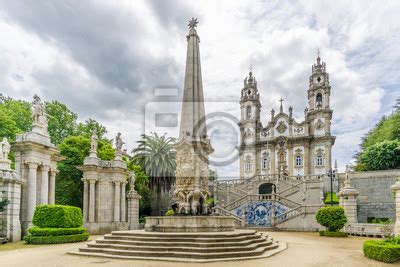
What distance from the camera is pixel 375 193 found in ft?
118

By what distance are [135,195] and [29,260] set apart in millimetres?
18738

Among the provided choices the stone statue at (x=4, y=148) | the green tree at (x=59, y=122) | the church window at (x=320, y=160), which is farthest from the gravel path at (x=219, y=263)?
the church window at (x=320, y=160)

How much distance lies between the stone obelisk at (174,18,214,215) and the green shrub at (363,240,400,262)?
7.15m

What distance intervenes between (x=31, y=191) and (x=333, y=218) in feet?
64.5

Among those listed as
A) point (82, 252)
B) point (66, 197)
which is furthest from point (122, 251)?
point (66, 197)

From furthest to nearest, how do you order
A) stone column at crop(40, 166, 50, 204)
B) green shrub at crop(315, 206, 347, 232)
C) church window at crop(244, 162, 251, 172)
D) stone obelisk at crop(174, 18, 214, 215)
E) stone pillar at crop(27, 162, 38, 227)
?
church window at crop(244, 162, 251, 172), green shrub at crop(315, 206, 347, 232), stone column at crop(40, 166, 50, 204), stone pillar at crop(27, 162, 38, 227), stone obelisk at crop(174, 18, 214, 215)

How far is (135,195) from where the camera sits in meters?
31.5

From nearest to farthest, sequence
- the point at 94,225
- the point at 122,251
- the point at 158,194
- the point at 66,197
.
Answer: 1. the point at 122,251
2. the point at 94,225
3. the point at 66,197
4. the point at 158,194

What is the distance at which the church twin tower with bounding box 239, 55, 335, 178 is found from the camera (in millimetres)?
59281

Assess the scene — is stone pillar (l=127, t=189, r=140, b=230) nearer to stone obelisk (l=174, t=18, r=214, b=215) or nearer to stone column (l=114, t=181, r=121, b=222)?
stone column (l=114, t=181, r=121, b=222)

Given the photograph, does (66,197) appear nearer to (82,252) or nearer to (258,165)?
(82,252)

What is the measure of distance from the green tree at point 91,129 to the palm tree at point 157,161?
5432 mm

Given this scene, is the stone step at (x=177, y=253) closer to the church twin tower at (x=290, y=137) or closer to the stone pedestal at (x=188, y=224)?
the stone pedestal at (x=188, y=224)

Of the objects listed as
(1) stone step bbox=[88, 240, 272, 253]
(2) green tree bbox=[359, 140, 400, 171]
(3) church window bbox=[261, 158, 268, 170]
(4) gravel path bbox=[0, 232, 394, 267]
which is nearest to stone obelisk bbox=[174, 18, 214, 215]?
(1) stone step bbox=[88, 240, 272, 253]
